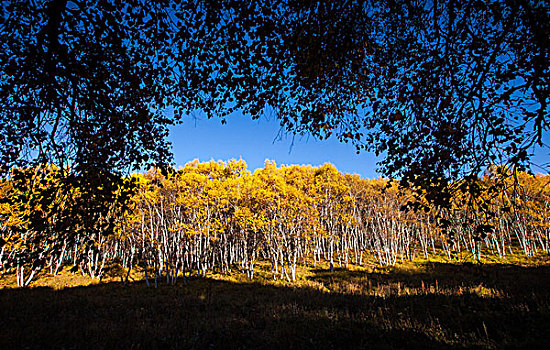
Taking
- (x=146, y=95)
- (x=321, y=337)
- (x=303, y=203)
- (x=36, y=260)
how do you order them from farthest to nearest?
(x=303, y=203)
(x=321, y=337)
(x=146, y=95)
(x=36, y=260)

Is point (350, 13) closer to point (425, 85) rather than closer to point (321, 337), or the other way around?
point (425, 85)

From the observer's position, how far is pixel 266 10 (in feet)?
13.4

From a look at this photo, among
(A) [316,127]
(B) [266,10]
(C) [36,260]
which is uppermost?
(B) [266,10]

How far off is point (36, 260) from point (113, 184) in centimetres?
162

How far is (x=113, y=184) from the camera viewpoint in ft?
16.1

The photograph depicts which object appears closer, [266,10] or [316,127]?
[266,10]

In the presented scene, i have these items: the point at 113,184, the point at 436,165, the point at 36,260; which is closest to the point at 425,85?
the point at 436,165

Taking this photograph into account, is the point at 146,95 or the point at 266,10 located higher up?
the point at 266,10

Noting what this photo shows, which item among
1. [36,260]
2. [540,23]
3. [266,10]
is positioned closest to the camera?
[540,23]

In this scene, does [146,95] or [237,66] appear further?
[146,95]

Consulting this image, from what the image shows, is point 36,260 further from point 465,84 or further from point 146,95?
point 465,84

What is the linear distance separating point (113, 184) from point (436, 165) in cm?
584

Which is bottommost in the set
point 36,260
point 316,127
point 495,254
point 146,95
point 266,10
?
point 495,254

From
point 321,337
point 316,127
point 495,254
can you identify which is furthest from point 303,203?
point 495,254
